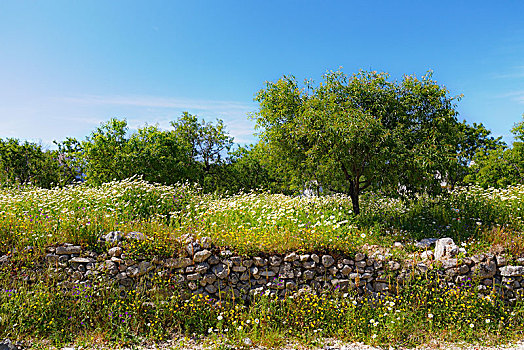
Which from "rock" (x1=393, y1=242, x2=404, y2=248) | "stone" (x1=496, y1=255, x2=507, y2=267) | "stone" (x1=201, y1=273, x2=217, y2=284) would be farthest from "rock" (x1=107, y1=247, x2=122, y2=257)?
"stone" (x1=496, y1=255, x2=507, y2=267)

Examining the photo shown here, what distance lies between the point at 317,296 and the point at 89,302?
3941 mm

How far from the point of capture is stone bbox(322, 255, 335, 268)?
6535mm

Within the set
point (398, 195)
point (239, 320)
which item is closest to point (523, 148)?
point (398, 195)

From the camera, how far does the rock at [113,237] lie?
21.6ft

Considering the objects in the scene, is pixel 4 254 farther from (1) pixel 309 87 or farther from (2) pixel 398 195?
(2) pixel 398 195

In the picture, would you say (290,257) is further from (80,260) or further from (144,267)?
(80,260)

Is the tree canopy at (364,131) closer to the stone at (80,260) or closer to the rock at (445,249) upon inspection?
the rock at (445,249)

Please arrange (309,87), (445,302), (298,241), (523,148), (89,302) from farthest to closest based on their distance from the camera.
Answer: (523,148) < (309,87) < (298,241) < (445,302) < (89,302)

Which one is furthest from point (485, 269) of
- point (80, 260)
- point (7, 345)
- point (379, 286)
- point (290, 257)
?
point (7, 345)

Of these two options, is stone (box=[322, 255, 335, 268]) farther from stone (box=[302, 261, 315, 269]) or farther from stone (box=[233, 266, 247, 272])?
stone (box=[233, 266, 247, 272])

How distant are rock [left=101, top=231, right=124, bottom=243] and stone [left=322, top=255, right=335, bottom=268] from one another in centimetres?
387

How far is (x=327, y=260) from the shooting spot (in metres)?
6.54

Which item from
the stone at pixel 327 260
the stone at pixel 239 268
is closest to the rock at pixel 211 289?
the stone at pixel 239 268

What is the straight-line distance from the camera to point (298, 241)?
679cm
